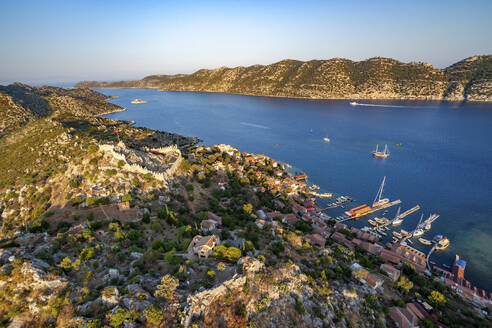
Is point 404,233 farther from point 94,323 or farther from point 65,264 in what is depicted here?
point 65,264

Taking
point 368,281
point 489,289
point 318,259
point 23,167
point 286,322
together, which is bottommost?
point 489,289

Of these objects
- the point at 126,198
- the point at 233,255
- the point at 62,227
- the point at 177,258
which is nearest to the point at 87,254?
the point at 177,258

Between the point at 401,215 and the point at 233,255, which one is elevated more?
the point at 233,255

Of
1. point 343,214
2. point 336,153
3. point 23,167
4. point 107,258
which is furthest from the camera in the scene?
point 336,153

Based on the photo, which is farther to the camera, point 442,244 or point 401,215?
point 401,215

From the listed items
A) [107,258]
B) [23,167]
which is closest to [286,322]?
[107,258]

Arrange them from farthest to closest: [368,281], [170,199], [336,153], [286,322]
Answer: [336,153]
[170,199]
[368,281]
[286,322]

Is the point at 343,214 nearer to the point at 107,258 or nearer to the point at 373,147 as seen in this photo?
the point at 107,258

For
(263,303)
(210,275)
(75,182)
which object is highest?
(75,182)
